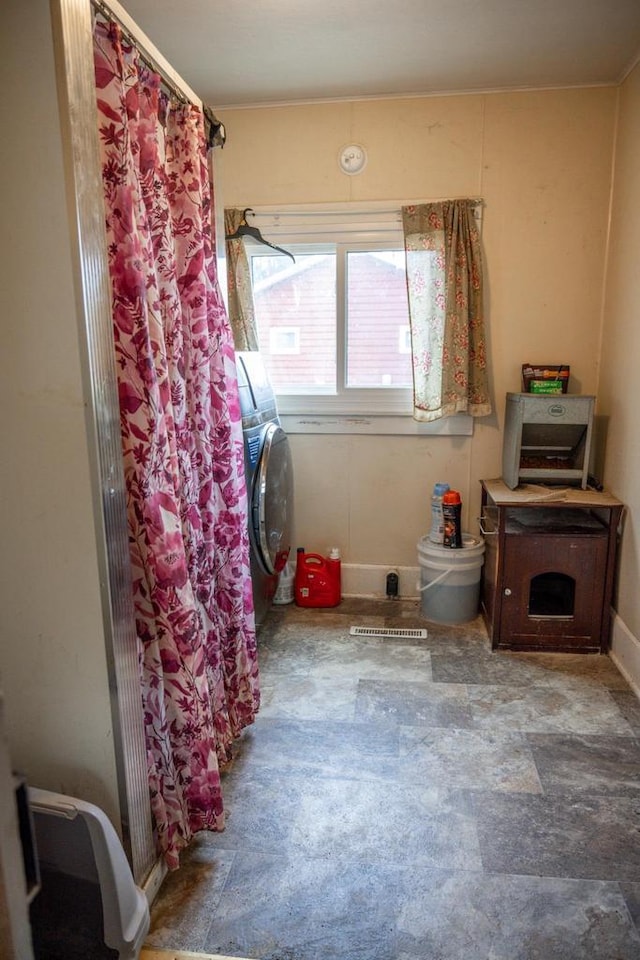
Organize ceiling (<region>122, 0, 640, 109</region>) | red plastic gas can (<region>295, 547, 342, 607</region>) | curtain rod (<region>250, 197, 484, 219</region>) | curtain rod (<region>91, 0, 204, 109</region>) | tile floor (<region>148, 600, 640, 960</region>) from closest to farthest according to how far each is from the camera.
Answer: curtain rod (<region>91, 0, 204, 109</region>)
tile floor (<region>148, 600, 640, 960</region>)
ceiling (<region>122, 0, 640, 109</region>)
curtain rod (<region>250, 197, 484, 219</region>)
red plastic gas can (<region>295, 547, 342, 607</region>)

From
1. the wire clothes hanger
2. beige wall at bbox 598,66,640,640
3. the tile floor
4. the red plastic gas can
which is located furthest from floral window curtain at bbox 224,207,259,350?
beige wall at bbox 598,66,640,640

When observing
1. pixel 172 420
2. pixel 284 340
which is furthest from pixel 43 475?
pixel 284 340

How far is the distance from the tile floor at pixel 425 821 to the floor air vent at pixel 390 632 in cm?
22

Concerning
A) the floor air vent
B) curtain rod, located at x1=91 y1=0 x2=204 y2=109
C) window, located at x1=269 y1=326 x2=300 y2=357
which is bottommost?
the floor air vent

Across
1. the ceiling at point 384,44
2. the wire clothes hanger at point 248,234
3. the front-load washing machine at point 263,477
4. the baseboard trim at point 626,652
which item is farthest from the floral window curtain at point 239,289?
the baseboard trim at point 626,652

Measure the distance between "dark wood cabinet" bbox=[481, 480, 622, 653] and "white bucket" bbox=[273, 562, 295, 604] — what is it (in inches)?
40.6

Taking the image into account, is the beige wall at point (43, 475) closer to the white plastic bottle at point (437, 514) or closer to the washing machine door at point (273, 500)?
the washing machine door at point (273, 500)

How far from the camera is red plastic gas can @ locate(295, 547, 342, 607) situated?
3062 millimetres

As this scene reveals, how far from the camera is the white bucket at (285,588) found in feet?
10.2

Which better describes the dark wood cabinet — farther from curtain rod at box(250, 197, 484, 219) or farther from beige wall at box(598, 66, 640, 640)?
curtain rod at box(250, 197, 484, 219)

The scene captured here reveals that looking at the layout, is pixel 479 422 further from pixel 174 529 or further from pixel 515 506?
pixel 174 529

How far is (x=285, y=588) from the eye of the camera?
3.12m

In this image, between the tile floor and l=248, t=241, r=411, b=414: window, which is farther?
l=248, t=241, r=411, b=414: window

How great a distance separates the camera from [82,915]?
3.81 ft
